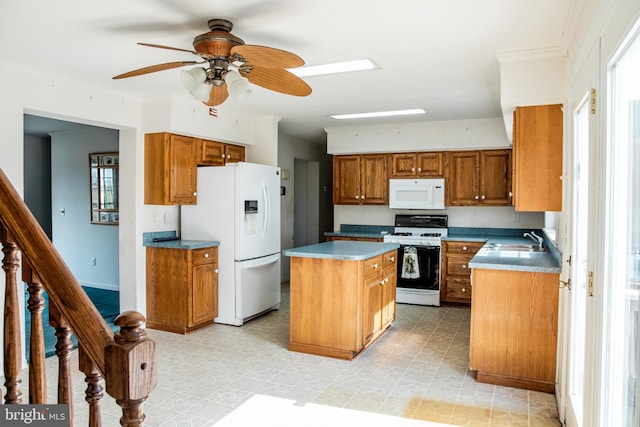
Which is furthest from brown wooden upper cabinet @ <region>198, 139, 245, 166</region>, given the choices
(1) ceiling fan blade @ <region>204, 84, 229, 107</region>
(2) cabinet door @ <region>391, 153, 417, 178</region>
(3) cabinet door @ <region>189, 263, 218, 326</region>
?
(2) cabinet door @ <region>391, 153, 417, 178</region>

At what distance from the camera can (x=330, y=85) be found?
13.2ft

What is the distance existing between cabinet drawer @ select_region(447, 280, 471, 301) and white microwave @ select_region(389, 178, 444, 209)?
3.22ft

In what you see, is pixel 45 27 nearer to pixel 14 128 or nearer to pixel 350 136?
pixel 14 128

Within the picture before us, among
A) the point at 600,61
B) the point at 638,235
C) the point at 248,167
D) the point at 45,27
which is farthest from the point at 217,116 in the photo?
the point at 638,235

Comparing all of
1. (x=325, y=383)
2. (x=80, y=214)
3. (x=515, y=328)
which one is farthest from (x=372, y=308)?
(x=80, y=214)

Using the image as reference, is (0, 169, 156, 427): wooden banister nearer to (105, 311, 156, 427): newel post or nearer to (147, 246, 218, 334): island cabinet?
(105, 311, 156, 427): newel post

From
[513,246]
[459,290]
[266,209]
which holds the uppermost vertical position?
[266,209]

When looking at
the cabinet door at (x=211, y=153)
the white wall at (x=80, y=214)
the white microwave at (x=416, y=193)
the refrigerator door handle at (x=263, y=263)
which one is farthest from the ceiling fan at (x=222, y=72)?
the white wall at (x=80, y=214)

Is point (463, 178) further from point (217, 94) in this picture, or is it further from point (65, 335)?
point (65, 335)

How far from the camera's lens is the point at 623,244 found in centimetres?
148

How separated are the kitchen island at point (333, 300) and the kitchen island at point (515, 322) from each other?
903 mm

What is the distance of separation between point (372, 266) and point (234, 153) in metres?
2.37

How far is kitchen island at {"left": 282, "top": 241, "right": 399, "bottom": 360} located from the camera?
12.2ft

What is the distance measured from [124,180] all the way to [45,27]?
210 centimetres
